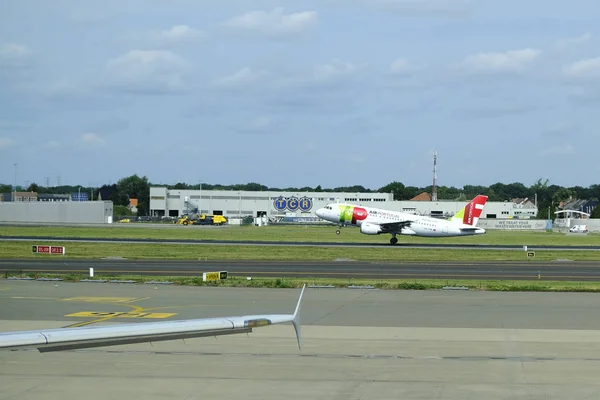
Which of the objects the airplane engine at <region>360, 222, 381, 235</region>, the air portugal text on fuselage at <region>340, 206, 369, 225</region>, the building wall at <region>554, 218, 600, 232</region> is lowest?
the building wall at <region>554, 218, 600, 232</region>

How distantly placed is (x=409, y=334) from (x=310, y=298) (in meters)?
10.7

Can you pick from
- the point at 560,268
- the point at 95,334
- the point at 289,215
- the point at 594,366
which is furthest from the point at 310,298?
the point at 289,215

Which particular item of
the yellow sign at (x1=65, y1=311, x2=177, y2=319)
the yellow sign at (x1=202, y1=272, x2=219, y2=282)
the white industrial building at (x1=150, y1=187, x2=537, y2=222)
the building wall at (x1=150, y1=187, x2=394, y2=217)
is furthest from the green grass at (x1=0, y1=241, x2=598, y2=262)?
the building wall at (x1=150, y1=187, x2=394, y2=217)

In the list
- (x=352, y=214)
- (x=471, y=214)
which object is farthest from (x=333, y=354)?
(x=352, y=214)

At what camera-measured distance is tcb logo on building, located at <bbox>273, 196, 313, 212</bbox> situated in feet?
565

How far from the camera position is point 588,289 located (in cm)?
4044

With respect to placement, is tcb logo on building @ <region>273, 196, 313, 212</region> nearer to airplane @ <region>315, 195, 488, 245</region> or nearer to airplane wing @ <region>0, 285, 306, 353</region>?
airplane @ <region>315, 195, 488, 245</region>

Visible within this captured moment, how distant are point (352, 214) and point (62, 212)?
241 ft

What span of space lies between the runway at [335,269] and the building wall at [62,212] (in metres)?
85.9

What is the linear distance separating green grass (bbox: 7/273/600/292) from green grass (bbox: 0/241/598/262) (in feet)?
62.3

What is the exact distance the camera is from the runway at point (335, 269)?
163 ft

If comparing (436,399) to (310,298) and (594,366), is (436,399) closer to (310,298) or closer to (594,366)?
(594,366)

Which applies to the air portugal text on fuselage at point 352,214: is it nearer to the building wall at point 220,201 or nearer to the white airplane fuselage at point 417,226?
the white airplane fuselage at point 417,226

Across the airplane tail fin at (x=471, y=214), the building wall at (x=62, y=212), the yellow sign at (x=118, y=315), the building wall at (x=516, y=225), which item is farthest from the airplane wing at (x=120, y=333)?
the building wall at (x=516, y=225)
